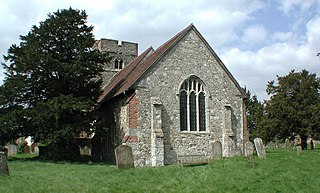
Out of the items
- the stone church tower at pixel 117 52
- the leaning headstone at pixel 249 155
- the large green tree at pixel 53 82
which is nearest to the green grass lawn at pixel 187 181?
the leaning headstone at pixel 249 155

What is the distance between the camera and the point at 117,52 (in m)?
37.7

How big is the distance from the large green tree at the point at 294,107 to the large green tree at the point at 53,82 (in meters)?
23.1

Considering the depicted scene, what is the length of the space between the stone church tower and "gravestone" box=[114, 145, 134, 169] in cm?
2220

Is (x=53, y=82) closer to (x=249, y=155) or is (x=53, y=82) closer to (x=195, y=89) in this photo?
(x=195, y=89)

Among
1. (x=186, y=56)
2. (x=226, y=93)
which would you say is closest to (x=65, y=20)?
(x=186, y=56)

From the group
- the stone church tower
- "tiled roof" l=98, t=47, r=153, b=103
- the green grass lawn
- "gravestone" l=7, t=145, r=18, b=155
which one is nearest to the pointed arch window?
"tiled roof" l=98, t=47, r=153, b=103

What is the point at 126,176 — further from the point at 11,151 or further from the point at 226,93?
the point at 11,151

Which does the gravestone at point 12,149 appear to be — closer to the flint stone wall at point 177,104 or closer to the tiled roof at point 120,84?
the tiled roof at point 120,84

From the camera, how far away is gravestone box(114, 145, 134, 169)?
1442cm

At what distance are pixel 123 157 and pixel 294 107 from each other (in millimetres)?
27726

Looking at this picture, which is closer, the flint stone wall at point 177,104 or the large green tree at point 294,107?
the flint stone wall at point 177,104

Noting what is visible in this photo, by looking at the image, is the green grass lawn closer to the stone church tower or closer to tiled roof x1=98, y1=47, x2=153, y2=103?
tiled roof x1=98, y1=47, x2=153, y2=103

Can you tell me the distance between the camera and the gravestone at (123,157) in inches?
568

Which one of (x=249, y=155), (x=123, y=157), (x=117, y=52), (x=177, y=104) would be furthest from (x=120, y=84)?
(x=117, y=52)
